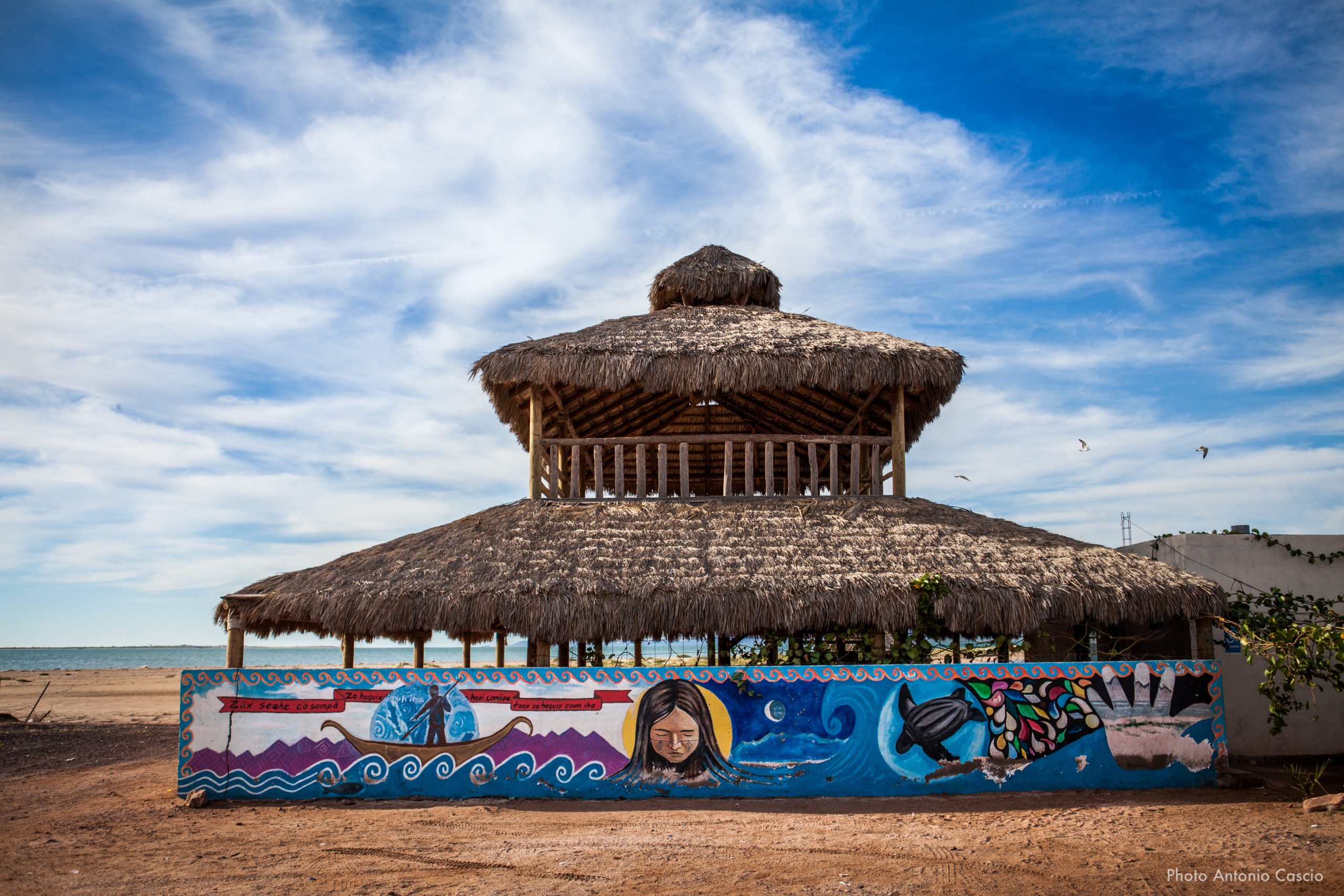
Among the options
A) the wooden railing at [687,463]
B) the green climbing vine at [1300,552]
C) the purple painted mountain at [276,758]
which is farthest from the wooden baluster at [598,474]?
the green climbing vine at [1300,552]

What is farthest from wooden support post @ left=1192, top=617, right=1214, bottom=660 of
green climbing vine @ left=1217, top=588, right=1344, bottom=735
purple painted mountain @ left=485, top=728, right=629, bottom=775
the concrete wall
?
purple painted mountain @ left=485, top=728, right=629, bottom=775

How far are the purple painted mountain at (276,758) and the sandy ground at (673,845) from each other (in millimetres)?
359

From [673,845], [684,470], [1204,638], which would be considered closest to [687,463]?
[684,470]

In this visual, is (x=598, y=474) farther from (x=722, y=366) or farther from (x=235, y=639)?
(x=235, y=639)

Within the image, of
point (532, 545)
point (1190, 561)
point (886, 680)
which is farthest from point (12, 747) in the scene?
point (1190, 561)

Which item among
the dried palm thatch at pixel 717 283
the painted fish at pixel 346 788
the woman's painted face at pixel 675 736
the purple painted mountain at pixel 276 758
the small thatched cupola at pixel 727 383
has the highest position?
the dried palm thatch at pixel 717 283

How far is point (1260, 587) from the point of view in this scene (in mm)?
10633

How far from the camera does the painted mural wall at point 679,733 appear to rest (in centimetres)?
823

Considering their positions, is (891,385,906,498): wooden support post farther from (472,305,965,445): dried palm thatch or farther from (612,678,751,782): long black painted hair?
(612,678,751,782): long black painted hair

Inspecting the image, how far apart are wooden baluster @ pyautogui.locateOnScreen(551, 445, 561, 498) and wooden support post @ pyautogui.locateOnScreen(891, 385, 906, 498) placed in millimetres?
4652

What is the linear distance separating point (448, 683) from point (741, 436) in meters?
4.88

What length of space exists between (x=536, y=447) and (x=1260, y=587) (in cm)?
969

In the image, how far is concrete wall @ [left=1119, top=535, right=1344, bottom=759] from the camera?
10.2 m

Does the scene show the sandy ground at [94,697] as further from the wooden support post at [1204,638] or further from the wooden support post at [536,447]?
the wooden support post at [1204,638]
